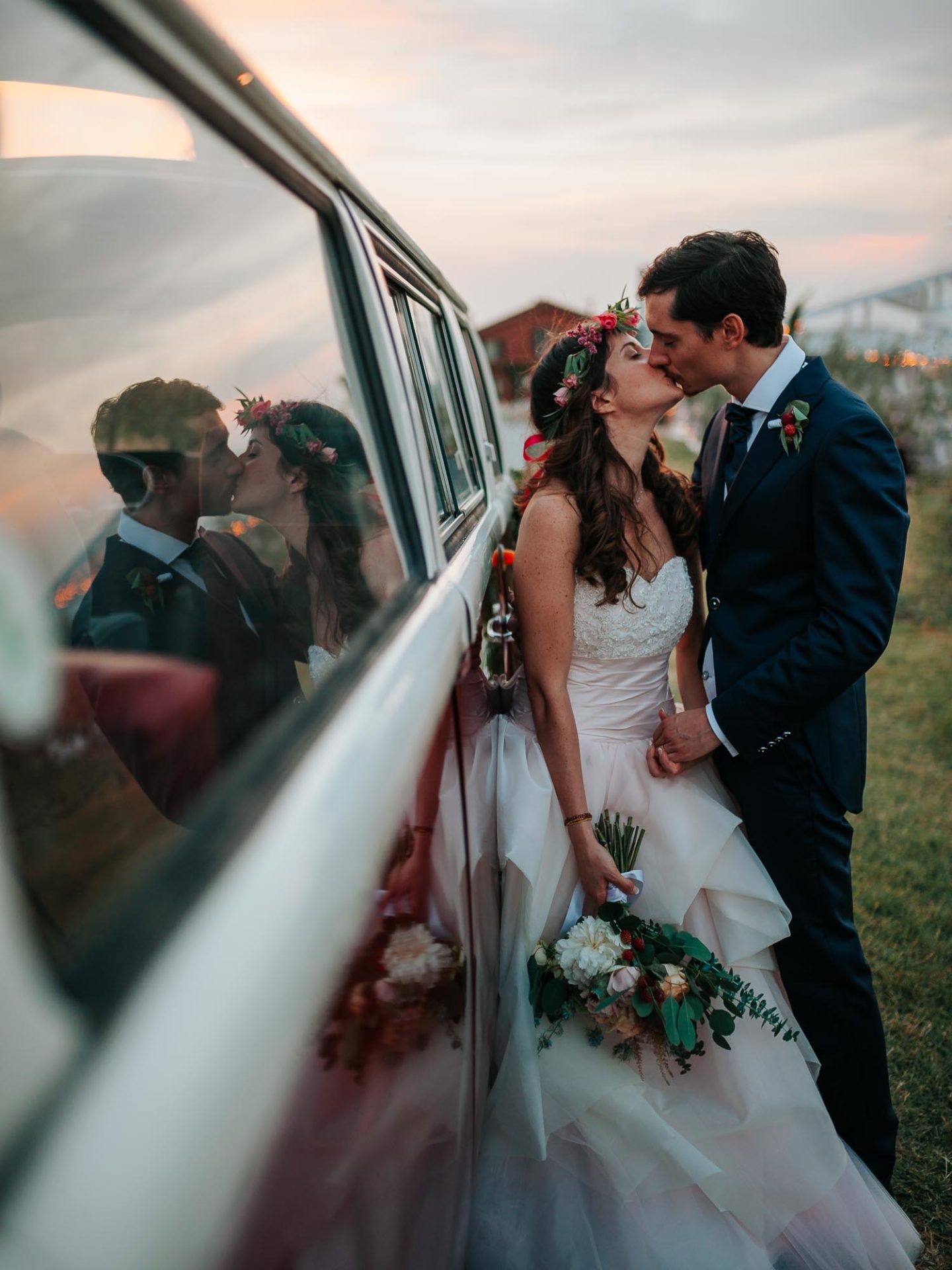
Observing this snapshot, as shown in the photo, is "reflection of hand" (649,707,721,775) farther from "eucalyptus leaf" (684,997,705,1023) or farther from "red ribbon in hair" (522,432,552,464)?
"red ribbon in hair" (522,432,552,464)

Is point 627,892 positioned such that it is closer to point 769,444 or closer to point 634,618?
point 634,618

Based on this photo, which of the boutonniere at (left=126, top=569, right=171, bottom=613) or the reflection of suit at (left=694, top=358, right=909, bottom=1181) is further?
the reflection of suit at (left=694, top=358, right=909, bottom=1181)

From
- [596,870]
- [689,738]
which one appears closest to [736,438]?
[689,738]

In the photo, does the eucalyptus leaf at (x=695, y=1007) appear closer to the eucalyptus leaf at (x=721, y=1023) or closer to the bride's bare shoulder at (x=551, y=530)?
the eucalyptus leaf at (x=721, y=1023)

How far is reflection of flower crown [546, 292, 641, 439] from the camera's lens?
2768mm

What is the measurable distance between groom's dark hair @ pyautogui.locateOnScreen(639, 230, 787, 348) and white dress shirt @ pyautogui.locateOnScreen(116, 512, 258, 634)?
172 cm

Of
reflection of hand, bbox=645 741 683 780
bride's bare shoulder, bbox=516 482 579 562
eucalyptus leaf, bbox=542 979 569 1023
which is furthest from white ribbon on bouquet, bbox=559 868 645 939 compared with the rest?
bride's bare shoulder, bbox=516 482 579 562

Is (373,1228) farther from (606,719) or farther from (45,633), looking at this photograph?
(606,719)

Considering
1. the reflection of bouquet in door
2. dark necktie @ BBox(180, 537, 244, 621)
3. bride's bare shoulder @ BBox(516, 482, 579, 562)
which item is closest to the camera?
the reflection of bouquet in door

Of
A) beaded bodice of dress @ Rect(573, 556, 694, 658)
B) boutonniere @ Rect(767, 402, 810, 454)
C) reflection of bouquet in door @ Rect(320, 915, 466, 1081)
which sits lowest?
beaded bodice of dress @ Rect(573, 556, 694, 658)

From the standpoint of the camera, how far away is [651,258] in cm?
289

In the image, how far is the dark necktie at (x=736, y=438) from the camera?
2758 millimetres

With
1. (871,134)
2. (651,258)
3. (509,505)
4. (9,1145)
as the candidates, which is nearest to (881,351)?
(871,134)

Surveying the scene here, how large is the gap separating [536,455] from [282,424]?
1.39 m
